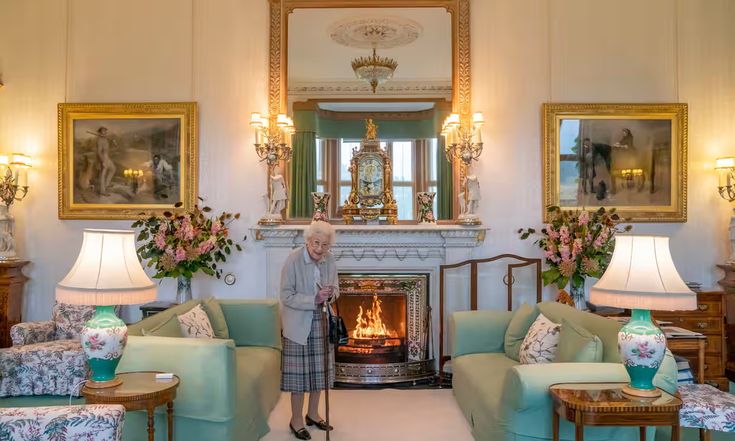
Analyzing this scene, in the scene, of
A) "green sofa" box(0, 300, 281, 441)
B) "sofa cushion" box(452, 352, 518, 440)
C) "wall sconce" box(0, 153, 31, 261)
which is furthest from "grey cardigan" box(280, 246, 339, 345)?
"wall sconce" box(0, 153, 31, 261)

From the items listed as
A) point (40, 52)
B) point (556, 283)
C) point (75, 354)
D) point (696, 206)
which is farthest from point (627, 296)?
point (40, 52)

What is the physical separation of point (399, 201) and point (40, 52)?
400 cm

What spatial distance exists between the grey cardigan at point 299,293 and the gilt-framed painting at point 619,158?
290 centimetres

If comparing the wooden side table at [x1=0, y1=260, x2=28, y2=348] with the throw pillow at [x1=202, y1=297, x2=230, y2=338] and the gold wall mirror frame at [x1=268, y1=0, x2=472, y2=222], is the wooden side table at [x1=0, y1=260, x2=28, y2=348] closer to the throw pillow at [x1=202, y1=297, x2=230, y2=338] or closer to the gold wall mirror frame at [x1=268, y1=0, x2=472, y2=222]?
the throw pillow at [x1=202, y1=297, x2=230, y2=338]

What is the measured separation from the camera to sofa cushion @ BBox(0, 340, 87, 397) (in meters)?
4.81

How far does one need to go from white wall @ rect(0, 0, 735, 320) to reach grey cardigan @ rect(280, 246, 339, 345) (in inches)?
77.9

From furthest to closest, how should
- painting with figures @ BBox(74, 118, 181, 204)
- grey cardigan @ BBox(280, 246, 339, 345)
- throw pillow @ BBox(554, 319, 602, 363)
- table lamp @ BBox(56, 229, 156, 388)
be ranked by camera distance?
painting with figures @ BBox(74, 118, 181, 204) < grey cardigan @ BBox(280, 246, 339, 345) < throw pillow @ BBox(554, 319, 602, 363) < table lamp @ BBox(56, 229, 156, 388)

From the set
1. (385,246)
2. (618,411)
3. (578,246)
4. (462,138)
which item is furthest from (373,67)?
(618,411)

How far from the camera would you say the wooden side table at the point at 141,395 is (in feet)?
9.26

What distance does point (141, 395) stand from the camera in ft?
9.33

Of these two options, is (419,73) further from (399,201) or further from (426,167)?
(399,201)

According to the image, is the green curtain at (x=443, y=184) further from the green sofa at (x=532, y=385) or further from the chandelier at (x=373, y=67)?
the green sofa at (x=532, y=385)

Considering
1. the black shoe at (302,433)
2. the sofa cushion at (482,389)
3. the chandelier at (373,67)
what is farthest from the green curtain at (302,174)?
the black shoe at (302,433)

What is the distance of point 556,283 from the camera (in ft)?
19.1
